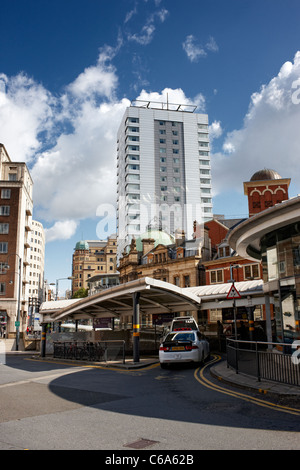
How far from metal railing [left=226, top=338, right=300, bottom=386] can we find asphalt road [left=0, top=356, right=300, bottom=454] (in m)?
1.21

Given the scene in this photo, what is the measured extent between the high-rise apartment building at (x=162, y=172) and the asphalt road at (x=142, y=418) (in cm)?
9442

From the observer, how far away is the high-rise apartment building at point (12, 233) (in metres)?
56.0

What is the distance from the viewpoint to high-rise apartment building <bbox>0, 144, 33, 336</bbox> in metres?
56.0

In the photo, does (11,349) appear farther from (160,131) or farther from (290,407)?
(160,131)

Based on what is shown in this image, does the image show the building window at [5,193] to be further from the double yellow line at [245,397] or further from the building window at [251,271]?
the double yellow line at [245,397]

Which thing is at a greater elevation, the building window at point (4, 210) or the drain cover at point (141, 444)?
the building window at point (4, 210)

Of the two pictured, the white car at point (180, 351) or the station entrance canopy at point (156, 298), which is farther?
the station entrance canopy at point (156, 298)

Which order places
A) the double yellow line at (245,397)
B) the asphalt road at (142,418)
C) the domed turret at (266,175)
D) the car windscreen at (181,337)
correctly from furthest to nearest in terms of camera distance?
the domed turret at (266,175), the car windscreen at (181,337), the double yellow line at (245,397), the asphalt road at (142,418)

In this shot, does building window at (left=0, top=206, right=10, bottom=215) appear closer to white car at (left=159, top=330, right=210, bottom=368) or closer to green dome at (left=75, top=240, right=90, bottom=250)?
white car at (left=159, top=330, right=210, bottom=368)

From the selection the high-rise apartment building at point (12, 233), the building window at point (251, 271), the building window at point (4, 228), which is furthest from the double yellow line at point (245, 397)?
the building window at point (4, 228)

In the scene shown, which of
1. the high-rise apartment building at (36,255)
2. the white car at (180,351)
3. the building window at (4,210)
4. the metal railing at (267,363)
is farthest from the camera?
the high-rise apartment building at (36,255)

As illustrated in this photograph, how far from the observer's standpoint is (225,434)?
6.40 m
